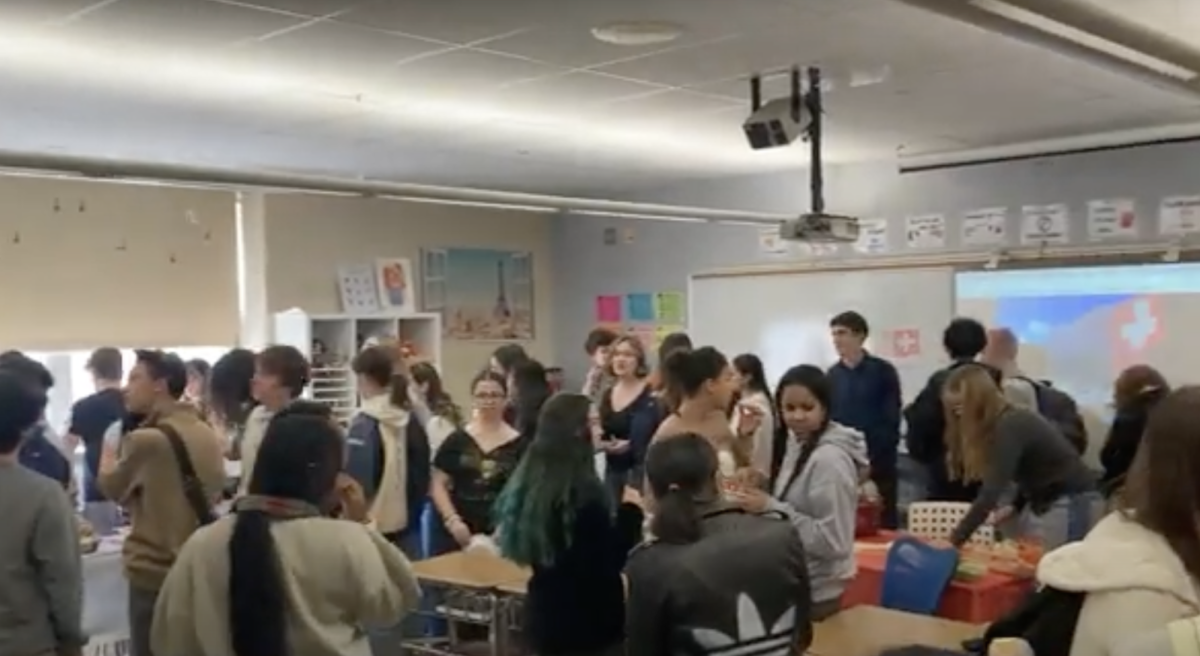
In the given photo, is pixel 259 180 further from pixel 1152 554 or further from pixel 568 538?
pixel 1152 554

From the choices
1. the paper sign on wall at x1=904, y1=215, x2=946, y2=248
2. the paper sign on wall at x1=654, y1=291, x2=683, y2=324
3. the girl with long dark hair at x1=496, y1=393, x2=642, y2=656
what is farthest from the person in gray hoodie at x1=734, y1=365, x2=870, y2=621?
the paper sign on wall at x1=654, y1=291, x2=683, y2=324

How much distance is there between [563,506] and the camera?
3.45 metres

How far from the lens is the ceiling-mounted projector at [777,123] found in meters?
5.35

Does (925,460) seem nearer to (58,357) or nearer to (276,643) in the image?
(276,643)

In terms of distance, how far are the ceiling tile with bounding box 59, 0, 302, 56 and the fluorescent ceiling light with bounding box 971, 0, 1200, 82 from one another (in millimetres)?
2261

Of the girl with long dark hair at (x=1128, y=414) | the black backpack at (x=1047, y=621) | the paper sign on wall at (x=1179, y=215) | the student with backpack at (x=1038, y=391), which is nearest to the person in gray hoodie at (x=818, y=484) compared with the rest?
the girl with long dark hair at (x=1128, y=414)

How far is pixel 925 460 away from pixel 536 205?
7.79 ft

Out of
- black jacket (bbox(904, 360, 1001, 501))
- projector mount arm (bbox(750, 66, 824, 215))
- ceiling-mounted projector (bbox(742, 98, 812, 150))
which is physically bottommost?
black jacket (bbox(904, 360, 1001, 501))

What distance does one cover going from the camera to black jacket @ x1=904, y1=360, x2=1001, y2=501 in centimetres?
611

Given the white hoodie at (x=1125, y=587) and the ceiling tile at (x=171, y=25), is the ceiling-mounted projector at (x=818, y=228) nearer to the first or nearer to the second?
the ceiling tile at (x=171, y=25)

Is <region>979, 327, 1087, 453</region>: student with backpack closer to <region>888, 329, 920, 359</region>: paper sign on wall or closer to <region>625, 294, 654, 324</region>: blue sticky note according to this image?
<region>888, 329, 920, 359</region>: paper sign on wall

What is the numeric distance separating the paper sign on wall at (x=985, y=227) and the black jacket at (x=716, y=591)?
535 centimetres

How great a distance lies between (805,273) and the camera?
8.62 metres

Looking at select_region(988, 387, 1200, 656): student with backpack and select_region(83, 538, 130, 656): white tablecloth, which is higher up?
select_region(988, 387, 1200, 656): student with backpack
